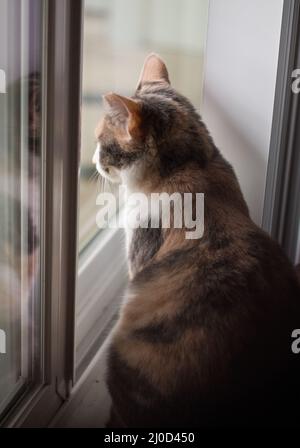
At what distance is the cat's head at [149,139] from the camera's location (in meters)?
1.09

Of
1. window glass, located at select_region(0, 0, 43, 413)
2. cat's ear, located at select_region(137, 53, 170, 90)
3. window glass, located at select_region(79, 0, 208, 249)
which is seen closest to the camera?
window glass, located at select_region(0, 0, 43, 413)

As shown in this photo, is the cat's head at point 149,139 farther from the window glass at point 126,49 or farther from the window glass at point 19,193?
the window glass at point 126,49

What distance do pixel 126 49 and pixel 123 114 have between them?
845 millimetres

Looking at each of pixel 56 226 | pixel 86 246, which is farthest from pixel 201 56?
pixel 56 226

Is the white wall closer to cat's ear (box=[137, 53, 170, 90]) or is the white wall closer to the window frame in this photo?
the window frame

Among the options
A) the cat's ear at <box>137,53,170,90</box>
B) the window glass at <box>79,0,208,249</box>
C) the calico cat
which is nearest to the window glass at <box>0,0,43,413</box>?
the calico cat

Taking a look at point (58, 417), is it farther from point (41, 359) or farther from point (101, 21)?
point (101, 21)

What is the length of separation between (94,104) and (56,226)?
82 cm

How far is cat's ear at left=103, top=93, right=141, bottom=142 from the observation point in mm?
1040

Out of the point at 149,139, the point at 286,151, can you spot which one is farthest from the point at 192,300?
the point at 286,151

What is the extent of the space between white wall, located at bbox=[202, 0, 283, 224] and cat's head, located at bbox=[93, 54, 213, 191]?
1.11ft

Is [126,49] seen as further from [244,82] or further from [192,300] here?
[192,300]

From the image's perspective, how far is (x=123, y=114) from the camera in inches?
42.8
